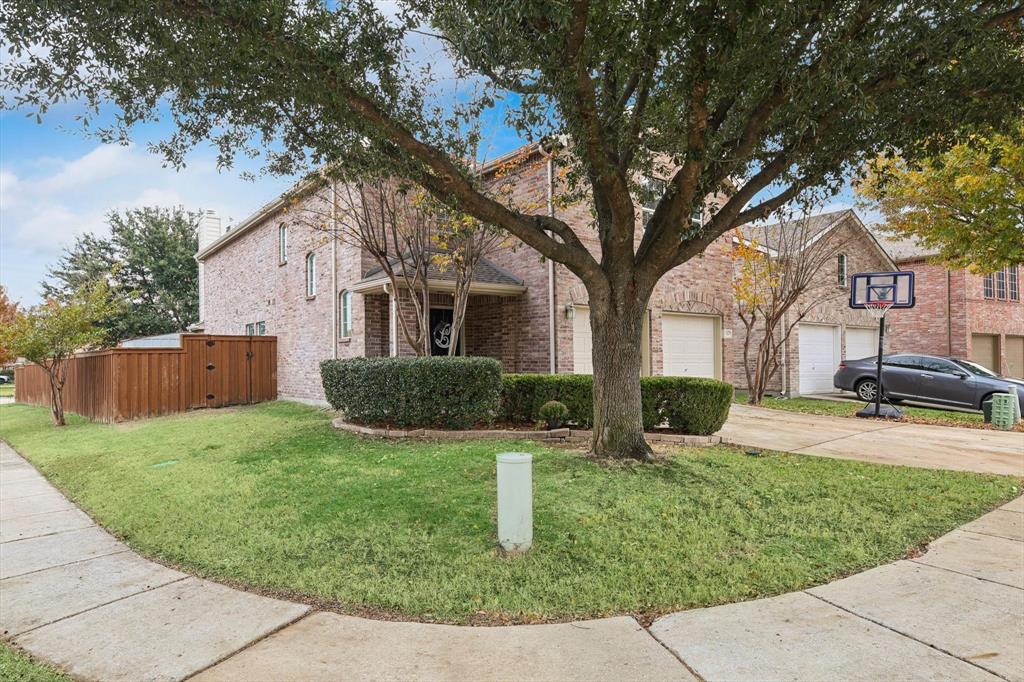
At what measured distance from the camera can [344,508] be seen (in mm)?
5105

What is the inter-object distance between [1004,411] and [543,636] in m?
11.9

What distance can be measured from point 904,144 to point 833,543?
4.30m

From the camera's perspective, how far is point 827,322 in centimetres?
1772

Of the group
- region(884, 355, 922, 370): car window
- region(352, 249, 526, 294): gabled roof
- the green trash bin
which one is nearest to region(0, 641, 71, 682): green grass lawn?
region(352, 249, 526, 294): gabled roof

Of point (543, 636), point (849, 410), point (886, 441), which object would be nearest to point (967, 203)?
point (849, 410)

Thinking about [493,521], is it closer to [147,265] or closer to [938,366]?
[938,366]

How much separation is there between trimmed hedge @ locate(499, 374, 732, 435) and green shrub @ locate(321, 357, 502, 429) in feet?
2.69

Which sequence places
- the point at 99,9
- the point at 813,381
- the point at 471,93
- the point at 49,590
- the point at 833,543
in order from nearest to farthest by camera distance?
the point at 49,590, the point at 833,543, the point at 99,9, the point at 471,93, the point at 813,381

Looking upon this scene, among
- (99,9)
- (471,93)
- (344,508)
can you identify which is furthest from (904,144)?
(99,9)

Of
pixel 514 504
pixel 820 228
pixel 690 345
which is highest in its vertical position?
pixel 820 228

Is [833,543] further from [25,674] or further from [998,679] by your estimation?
[25,674]

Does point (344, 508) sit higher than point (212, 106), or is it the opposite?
point (212, 106)

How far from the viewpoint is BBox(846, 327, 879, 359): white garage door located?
18734mm

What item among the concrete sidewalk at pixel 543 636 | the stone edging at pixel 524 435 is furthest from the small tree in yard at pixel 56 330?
the concrete sidewalk at pixel 543 636
